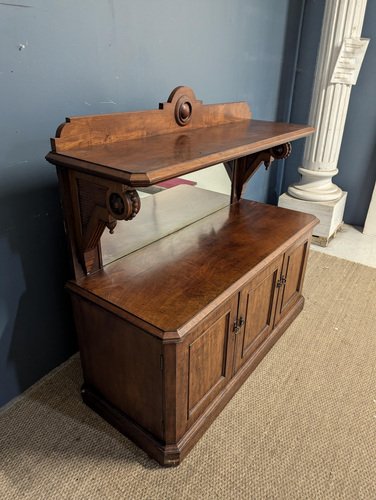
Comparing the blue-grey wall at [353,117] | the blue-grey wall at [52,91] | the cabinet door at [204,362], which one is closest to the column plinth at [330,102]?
the blue-grey wall at [353,117]

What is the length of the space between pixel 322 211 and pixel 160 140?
6.37ft

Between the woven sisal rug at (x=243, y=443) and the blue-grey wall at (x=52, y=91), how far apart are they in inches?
9.2

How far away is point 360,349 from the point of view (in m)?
1.94

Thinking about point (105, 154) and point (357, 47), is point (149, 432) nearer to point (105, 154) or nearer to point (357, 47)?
point (105, 154)

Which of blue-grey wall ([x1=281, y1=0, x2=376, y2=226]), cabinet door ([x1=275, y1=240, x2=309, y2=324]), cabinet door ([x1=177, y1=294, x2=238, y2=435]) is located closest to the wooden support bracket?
cabinet door ([x1=177, y1=294, x2=238, y2=435])

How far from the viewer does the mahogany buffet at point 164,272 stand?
3.80 feet

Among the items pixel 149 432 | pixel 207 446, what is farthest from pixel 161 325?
pixel 207 446

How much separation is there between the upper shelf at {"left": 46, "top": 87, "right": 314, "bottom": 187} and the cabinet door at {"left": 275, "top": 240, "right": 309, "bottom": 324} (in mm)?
552

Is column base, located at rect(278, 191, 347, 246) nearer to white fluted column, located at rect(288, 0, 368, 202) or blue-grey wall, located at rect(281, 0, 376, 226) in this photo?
white fluted column, located at rect(288, 0, 368, 202)

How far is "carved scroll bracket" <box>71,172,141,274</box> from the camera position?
1.08 meters

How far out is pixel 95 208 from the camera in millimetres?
1199

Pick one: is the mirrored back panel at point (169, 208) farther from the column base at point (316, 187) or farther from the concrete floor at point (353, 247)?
the concrete floor at point (353, 247)

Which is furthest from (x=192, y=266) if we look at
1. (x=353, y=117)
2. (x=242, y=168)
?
(x=353, y=117)

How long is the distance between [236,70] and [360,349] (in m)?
1.73
